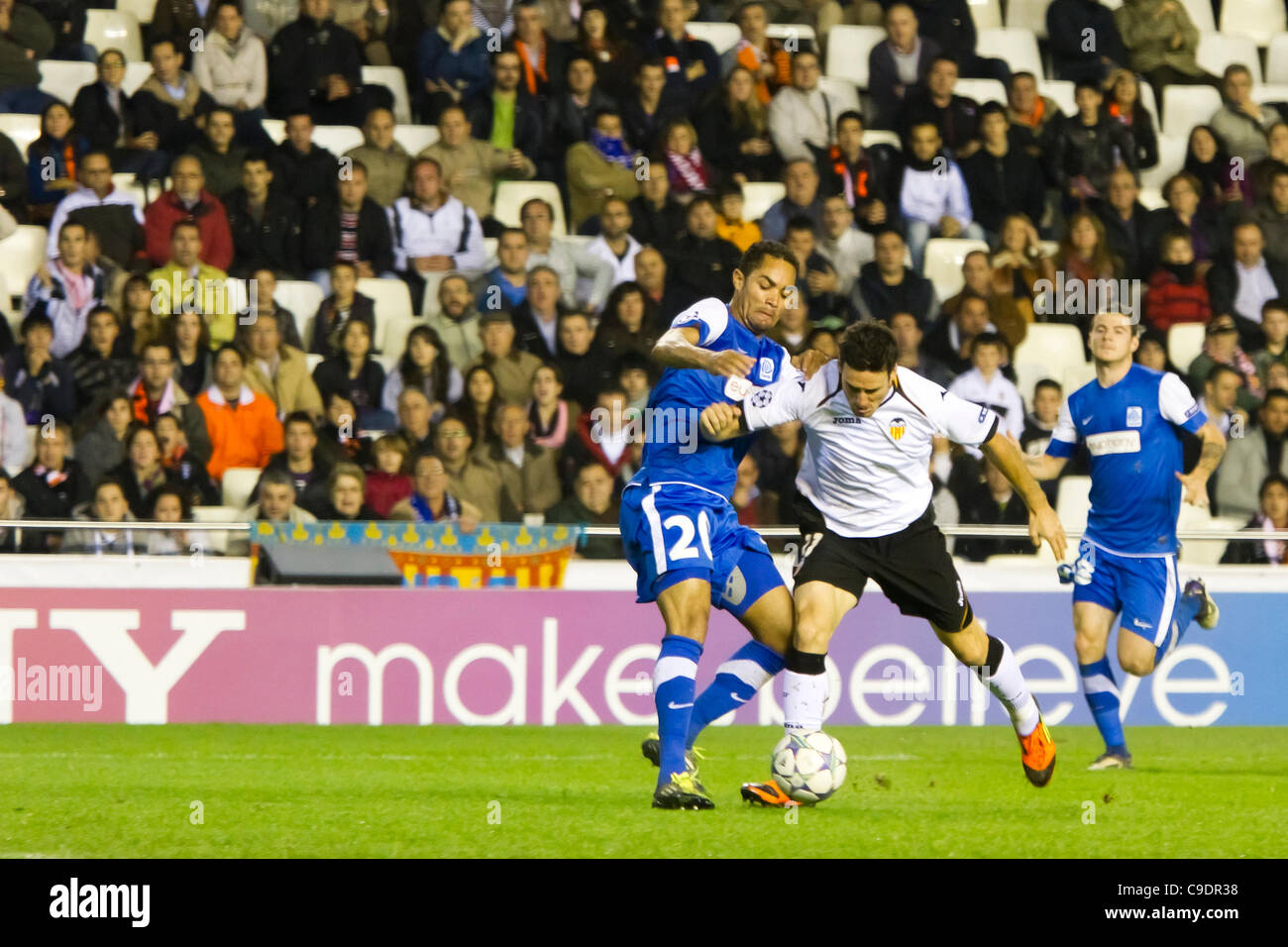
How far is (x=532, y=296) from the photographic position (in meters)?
A: 13.1

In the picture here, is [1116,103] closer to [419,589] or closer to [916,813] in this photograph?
[419,589]

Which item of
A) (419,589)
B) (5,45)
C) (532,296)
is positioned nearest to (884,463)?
(419,589)

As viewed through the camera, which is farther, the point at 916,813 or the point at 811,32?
the point at 811,32

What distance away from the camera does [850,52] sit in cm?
1597

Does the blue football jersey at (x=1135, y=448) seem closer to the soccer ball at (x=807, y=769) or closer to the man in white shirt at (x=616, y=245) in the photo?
the soccer ball at (x=807, y=769)

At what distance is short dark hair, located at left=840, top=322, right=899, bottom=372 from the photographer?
7012 mm

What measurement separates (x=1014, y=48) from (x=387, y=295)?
244 inches

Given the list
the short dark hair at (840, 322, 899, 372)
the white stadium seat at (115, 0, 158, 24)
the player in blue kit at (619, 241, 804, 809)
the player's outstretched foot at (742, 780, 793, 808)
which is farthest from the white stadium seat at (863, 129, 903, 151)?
the player's outstretched foot at (742, 780, 793, 808)

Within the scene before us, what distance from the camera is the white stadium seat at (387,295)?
13469 mm

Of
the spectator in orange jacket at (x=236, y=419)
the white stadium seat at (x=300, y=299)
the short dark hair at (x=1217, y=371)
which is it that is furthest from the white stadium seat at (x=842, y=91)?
the spectator in orange jacket at (x=236, y=419)

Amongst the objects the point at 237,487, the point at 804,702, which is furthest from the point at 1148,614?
the point at 237,487

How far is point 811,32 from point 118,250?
19.5ft

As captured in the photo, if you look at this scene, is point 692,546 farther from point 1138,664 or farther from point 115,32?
point 115,32

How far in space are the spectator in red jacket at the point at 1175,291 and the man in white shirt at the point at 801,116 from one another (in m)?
2.65
